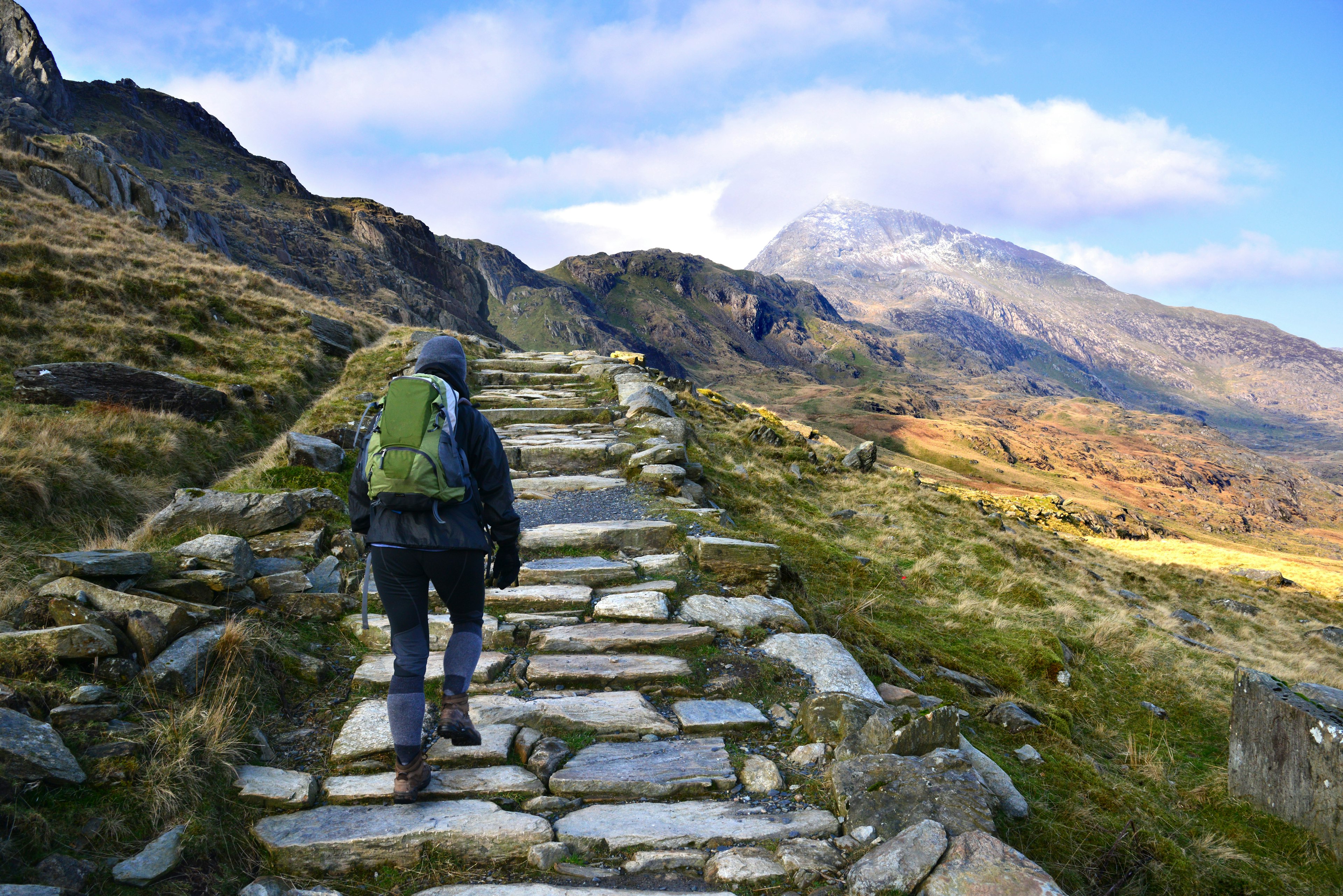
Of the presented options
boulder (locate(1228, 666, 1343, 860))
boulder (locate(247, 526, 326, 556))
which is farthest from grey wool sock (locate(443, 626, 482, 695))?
boulder (locate(1228, 666, 1343, 860))

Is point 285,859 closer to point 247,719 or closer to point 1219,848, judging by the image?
point 247,719

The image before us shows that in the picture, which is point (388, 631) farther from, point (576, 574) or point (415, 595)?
point (415, 595)

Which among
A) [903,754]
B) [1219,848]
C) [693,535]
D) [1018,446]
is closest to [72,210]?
[693,535]

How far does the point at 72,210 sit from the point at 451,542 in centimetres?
3295

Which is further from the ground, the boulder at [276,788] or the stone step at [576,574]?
the stone step at [576,574]

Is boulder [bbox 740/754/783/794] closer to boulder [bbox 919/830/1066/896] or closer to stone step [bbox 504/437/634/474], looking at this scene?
boulder [bbox 919/830/1066/896]

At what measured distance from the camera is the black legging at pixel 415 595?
4.44 meters

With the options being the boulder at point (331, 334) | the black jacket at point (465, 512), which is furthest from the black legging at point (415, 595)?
the boulder at point (331, 334)

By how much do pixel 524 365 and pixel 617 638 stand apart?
58.7ft

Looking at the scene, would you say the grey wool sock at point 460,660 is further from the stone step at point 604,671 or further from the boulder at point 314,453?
the boulder at point 314,453

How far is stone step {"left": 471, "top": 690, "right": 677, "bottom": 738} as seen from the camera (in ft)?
17.1

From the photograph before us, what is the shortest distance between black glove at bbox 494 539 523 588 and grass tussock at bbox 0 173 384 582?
18.4 ft

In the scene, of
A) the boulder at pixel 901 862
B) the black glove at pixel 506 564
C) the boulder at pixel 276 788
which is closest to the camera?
the boulder at pixel 901 862

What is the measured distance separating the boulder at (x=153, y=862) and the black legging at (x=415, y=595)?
1.29m
